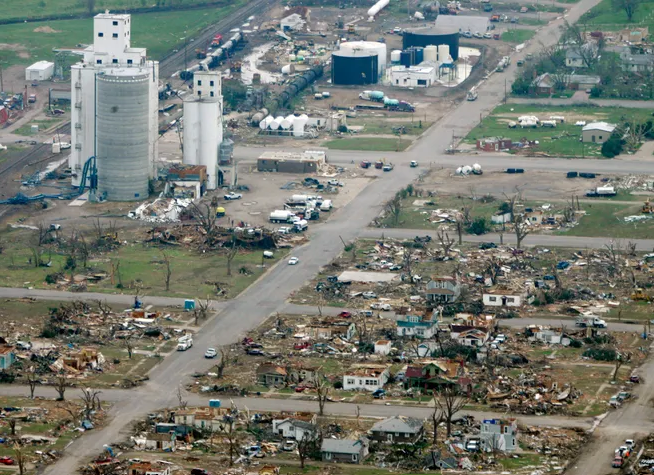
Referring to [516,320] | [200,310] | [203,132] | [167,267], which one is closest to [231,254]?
[167,267]

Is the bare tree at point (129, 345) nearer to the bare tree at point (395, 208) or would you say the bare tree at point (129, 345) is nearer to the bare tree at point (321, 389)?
the bare tree at point (321, 389)

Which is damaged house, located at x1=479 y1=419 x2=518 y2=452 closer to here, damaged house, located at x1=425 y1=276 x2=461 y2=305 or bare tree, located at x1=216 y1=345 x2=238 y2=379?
bare tree, located at x1=216 y1=345 x2=238 y2=379

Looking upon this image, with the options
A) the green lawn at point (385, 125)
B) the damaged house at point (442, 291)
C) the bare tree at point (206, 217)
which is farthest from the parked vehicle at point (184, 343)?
the green lawn at point (385, 125)

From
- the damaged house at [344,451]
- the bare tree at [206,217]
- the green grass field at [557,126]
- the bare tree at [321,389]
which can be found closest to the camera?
the damaged house at [344,451]

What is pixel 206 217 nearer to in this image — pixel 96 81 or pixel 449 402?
pixel 96 81

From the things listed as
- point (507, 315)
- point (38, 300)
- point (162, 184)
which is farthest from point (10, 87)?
point (507, 315)
